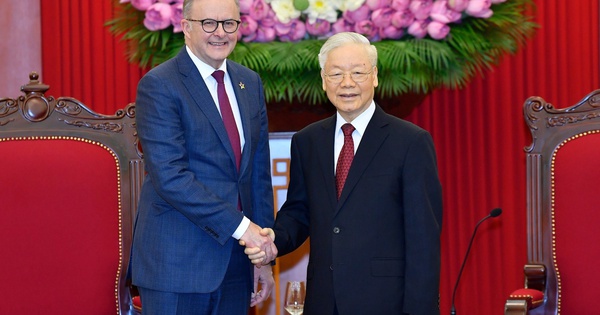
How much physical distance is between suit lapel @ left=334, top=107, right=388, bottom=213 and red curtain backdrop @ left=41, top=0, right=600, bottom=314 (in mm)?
1679

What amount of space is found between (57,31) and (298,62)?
165cm

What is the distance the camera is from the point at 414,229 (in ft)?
9.25

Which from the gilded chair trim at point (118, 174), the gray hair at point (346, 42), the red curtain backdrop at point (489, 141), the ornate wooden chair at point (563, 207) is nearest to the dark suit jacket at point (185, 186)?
the gray hair at point (346, 42)

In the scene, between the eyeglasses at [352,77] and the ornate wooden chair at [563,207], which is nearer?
the eyeglasses at [352,77]

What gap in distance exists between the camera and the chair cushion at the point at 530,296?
3.33m

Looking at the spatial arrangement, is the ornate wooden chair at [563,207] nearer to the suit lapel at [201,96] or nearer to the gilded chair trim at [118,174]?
the suit lapel at [201,96]

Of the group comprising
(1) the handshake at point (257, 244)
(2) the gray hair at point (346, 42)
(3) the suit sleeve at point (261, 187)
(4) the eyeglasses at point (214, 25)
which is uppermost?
(4) the eyeglasses at point (214, 25)

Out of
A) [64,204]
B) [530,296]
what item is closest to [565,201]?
[530,296]

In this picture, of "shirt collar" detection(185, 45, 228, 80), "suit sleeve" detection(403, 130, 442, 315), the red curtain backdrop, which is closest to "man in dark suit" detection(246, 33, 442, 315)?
"suit sleeve" detection(403, 130, 442, 315)

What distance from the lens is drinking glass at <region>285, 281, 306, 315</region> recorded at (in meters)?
3.33

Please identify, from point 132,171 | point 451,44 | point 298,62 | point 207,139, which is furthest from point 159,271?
point 451,44

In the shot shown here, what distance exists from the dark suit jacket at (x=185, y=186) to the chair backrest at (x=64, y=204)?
22.7 inches

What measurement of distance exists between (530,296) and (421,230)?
2.51 ft

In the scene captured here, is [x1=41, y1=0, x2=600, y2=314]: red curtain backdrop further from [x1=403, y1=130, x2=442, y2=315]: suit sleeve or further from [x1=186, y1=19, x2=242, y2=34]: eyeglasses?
[x1=186, y1=19, x2=242, y2=34]: eyeglasses
